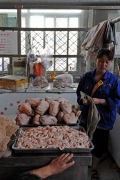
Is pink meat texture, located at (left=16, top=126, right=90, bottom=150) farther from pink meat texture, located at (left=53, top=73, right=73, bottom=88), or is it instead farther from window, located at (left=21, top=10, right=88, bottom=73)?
window, located at (left=21, top=10, right=88, bottom=73)

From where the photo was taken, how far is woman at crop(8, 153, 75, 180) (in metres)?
1.01

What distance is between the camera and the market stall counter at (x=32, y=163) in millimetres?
1026

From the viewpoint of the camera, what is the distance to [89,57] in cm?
297

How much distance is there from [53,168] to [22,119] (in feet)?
1.48

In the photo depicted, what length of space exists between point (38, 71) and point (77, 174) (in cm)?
218

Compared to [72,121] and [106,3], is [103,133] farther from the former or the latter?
[106,3]

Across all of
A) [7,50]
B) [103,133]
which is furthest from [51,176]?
[7,50]

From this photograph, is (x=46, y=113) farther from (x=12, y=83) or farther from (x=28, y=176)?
(x=12, y=83)

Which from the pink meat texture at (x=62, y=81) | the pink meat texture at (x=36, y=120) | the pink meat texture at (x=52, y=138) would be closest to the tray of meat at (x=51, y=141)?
the pink meat texture at (x=52, y=138)

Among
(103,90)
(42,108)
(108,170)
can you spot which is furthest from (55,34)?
(42,108)

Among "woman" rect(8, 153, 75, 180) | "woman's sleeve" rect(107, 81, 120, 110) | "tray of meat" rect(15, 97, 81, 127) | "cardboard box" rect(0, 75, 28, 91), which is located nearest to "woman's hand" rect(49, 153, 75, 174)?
"woman" rect(8, 153, 75, 180)

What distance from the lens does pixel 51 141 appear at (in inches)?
43.5

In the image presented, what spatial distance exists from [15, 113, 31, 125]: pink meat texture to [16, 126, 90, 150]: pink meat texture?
0.40 feet

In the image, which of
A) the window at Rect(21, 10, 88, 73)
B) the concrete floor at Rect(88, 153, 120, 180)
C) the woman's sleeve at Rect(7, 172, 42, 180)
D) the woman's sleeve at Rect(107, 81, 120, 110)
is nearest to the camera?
the woman's sleeve at Rect(7, 172, 42, 180)
